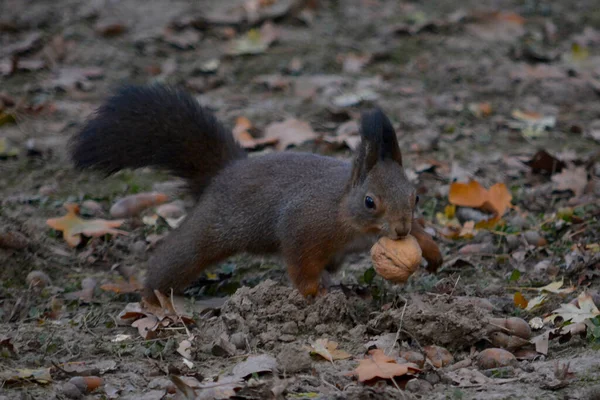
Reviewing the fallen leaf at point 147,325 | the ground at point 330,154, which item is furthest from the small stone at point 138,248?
the fallen leaf at point 147,325

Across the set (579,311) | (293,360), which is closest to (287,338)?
(293,360)

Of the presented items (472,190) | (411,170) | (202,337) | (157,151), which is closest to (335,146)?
(411,170)

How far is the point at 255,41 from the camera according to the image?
22.8ft

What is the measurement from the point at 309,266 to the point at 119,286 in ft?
3.22

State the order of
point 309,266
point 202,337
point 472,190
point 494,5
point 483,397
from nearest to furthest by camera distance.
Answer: point 483,397 → point 202,337 → point 309,266 → point 472,190 → point 494,5

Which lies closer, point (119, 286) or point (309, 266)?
point (309, 266)

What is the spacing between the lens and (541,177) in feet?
16.2

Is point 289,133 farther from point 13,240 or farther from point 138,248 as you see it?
point 13,240

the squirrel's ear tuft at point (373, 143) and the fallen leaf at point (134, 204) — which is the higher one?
the squirrel's ear tuft at point (373, 143)

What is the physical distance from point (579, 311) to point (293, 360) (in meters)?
1.04

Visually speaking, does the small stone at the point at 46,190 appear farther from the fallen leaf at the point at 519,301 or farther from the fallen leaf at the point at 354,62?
the fallen leaf at the point at 519,301

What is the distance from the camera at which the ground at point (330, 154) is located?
3.03m

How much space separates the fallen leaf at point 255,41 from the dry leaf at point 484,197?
2747 mm

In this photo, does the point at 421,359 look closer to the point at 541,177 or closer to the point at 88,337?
the point at 88,337
